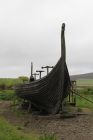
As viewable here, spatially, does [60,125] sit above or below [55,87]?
below

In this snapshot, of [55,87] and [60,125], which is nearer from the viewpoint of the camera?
[60,125]

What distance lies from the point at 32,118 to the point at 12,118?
108 cm

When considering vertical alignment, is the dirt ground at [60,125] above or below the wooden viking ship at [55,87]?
below

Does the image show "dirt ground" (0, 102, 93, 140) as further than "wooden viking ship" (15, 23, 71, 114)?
No

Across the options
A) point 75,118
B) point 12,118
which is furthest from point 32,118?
point 75,118

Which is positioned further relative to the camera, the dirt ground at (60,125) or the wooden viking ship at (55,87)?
the wooden viking ship at (55,87)

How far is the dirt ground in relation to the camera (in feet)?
43.8

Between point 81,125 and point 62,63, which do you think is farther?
point 62,63

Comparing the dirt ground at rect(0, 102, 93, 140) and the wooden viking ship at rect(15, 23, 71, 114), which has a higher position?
the wooden viking ship at rect(15, 23, 71, 114)

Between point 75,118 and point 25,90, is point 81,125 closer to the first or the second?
point 75,118

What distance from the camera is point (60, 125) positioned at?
51.3 ft

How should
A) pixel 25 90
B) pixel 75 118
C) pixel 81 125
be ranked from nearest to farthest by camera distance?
pixel 81 125 → pixel 75 118 → pixel 25 90

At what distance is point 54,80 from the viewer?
63.9 ft

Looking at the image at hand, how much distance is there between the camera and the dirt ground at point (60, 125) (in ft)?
43.8
